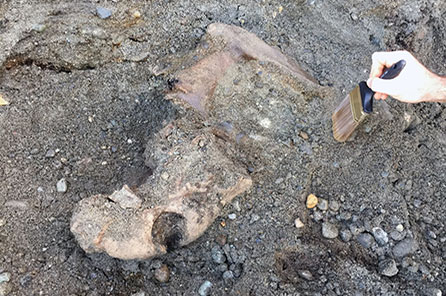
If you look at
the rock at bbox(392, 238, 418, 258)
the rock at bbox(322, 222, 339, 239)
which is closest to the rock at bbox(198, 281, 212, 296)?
the rock at bbox(322, 222, 339, 239)

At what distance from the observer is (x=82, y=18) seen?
2652 millimetres

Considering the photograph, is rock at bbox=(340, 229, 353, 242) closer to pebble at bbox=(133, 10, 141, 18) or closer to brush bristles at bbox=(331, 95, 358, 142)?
brush bristles at bbox=(331, 95, 358, 142)

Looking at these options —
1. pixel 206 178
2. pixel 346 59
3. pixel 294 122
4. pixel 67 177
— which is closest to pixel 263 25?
pixel 346 59

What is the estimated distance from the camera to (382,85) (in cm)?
204

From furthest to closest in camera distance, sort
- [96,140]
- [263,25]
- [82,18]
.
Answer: [263,25], [82,18], [96,140]

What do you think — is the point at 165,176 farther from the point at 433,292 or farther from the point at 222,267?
the point at 433,292

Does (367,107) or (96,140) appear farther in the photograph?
(96,140)

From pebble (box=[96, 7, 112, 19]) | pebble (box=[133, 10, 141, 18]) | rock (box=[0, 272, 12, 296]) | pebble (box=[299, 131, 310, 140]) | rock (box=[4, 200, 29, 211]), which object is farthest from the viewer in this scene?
pebble (box=[133, 10, 141, 18])

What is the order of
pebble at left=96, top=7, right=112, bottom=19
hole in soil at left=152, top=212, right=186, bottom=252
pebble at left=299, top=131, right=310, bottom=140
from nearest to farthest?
hole in soil at left=152, top=212, right=186, bottom=252 < pebble at left=299, top=131, right=310, bottom=140 < pebble at left=96, top=7, right=112, bottom=19

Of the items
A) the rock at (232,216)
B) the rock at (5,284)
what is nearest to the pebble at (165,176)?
the rock at (232,216)

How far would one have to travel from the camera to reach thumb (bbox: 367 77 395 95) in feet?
6.70

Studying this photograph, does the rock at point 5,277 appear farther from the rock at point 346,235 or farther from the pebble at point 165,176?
the rock at point 346,235

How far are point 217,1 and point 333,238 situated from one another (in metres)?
1.83

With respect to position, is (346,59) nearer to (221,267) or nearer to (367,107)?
(367,107)
